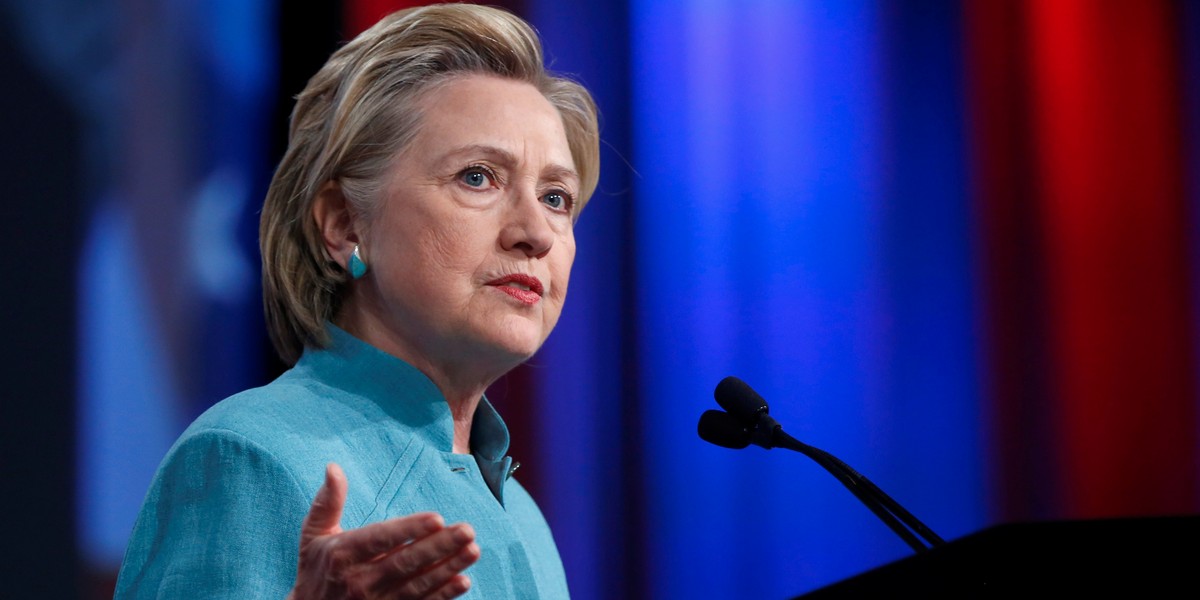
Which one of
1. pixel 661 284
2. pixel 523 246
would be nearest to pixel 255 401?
pixel 523 246

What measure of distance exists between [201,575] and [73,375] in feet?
3.43

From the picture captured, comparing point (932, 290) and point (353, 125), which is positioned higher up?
point (353, 125)

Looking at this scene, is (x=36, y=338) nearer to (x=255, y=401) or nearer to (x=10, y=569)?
(x=10, y=569)

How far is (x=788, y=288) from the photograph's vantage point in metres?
2.52

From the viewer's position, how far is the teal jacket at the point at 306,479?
3.89 ft

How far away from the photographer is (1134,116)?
2473 millimetres

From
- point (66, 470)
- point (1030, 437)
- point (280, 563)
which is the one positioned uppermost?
point (280, 563)

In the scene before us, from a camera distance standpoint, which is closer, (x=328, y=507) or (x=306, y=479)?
(x=328, y=507)

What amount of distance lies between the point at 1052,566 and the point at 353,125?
1.06 m

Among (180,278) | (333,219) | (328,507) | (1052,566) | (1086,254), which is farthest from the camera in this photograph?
(1086,254)

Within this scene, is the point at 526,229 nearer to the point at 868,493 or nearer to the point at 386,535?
the point at 868,493

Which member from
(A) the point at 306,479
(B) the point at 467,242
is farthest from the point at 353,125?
(A) the point at 306,479

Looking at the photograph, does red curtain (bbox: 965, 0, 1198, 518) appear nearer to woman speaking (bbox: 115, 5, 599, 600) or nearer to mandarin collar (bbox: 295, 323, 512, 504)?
woman speaking (bbox: 115, 5, 599, 600)

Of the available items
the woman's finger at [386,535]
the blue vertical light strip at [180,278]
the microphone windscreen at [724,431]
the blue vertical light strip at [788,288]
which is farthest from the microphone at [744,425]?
the blue vertical light strip at [180,278]
